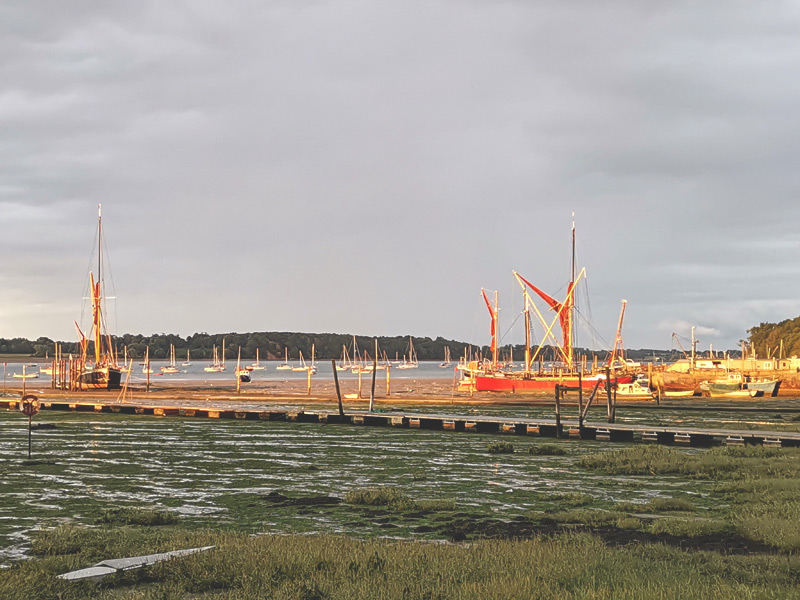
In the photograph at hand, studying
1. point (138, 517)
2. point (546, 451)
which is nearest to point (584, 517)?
point (138, 517)

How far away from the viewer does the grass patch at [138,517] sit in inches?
857

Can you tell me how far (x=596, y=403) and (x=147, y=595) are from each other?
8065 cm

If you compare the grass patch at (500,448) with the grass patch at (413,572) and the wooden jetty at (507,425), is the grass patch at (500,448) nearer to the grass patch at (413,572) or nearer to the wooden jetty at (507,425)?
the wooden jetty at (507,425)

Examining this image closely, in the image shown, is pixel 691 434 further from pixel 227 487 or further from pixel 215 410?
pixel 215 410

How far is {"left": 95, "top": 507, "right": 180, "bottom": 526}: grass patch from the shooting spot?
21766 mm

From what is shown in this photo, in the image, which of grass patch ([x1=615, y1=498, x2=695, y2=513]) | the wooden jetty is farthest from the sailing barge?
grass patch ([x1=615, y1=498, x2=695, y2=513])

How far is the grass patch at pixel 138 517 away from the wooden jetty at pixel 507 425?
3022 cm

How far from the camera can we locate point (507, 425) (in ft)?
169

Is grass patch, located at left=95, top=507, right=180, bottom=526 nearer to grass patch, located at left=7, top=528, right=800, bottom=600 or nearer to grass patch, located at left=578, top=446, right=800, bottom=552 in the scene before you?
grass patch, located at left=7, top=528, right=800, bottom=600

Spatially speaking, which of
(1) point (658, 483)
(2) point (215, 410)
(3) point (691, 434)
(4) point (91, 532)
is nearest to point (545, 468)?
(1) point (658, 483)

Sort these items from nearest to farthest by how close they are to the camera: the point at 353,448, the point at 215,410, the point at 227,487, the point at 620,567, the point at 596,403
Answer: the point at 620,567
the point at 227,487
the point at 353,448
the point at 215,410
the point at 596,403

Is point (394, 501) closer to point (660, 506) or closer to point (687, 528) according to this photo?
point (660, 506)

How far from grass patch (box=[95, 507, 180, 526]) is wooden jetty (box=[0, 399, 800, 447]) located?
3022cm

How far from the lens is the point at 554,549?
17.3 meters
